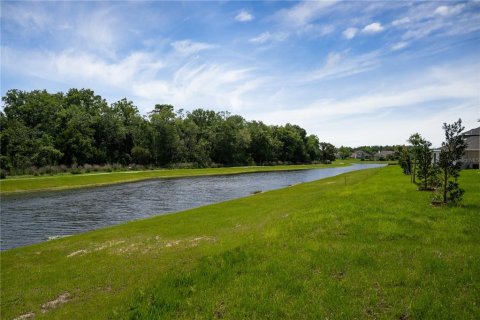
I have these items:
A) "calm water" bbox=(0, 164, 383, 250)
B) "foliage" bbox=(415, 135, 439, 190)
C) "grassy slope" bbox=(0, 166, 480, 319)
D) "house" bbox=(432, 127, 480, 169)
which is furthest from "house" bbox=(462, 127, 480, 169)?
"grassy slope" bbox=(0, 166, 480, 319)

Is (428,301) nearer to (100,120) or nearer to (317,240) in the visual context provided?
(317,240)

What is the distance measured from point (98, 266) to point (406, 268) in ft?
36.6

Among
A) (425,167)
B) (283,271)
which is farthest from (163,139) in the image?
(283,271)

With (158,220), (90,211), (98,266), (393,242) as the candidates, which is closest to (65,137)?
(90,211)

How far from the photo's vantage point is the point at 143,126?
112 meters

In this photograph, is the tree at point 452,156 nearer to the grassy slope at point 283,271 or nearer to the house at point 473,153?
the grassy slope at point 283,271

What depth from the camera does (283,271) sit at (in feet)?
30.8

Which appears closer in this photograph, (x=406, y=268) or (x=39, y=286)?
(x=406, y=268)

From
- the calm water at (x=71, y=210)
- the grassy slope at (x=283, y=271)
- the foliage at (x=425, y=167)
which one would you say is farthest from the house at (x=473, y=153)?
the grassy slope at (x=283, y=271)

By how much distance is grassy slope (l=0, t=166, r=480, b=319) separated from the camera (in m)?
7.57

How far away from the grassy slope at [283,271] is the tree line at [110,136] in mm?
59177

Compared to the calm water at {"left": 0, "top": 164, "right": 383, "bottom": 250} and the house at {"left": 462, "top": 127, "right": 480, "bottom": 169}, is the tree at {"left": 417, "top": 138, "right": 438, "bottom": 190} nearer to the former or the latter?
the calm water at {"left": 0, "top": 164, "right": 383, "bottom": 250}

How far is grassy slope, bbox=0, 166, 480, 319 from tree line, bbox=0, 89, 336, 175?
5918 centimetres

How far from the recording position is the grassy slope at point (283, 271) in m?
7.57
